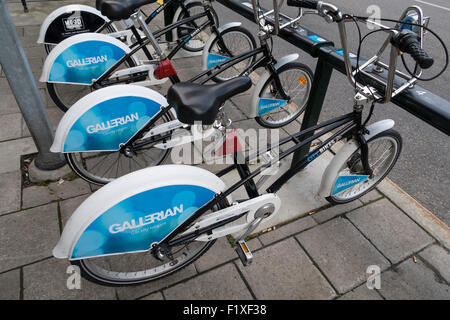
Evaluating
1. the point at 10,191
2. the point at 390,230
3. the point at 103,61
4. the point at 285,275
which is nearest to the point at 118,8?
the point at 103,61

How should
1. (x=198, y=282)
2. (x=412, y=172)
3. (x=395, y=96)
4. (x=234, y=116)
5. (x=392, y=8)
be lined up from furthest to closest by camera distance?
(x=392, y=8)
(x=234, y=116)
(x=412, y=172)
(x=198, y=282)
(x=395, y=96)

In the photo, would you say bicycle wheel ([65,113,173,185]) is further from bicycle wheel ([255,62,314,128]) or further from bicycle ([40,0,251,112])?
bicycle wheel ([255,62,314,128])

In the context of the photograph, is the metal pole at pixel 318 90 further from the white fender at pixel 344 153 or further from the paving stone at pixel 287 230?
the paving stone at pixel 287 230

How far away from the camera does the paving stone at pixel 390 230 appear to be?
2.63 m

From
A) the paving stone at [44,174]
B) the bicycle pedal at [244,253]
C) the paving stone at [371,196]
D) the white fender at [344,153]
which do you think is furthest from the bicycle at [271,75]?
the paving stone at [44,174]

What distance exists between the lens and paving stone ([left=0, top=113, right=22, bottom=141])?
351 centimetres

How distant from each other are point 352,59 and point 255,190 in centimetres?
123

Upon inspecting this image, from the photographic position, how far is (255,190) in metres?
2.29

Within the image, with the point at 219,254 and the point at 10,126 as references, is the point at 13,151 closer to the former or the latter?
the point at 10,126

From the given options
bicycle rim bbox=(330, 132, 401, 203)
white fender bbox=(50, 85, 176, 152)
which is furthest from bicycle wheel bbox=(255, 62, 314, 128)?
white fender bbox=(50, 85, 176, 152)

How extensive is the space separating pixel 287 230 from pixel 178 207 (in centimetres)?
114

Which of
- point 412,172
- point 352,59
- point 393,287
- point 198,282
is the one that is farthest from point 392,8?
point 198,282

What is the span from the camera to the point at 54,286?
2.26 meters
